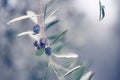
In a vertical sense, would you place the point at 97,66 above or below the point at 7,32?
below

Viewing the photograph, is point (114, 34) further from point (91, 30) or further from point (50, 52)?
point (50, 52)

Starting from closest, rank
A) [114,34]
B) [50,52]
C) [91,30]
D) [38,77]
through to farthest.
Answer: [50,52] < [38,77] < [91,30] < [114,34]

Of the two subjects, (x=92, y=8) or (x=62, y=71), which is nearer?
(x=62, y=71)

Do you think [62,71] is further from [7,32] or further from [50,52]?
[7,32]

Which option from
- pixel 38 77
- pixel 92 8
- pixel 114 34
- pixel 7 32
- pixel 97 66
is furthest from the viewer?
pixel 114 34

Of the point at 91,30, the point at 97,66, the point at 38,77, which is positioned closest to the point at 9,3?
the point at 38,77

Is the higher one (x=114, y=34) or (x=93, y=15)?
(x=93, y=15)

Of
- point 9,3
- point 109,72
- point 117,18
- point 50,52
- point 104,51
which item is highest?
point 9,3

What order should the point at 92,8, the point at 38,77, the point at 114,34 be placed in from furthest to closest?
the point at 114,34 < the point at 92,8 < the point at 38,77

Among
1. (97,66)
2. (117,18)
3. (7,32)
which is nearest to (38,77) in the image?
(7,32)
